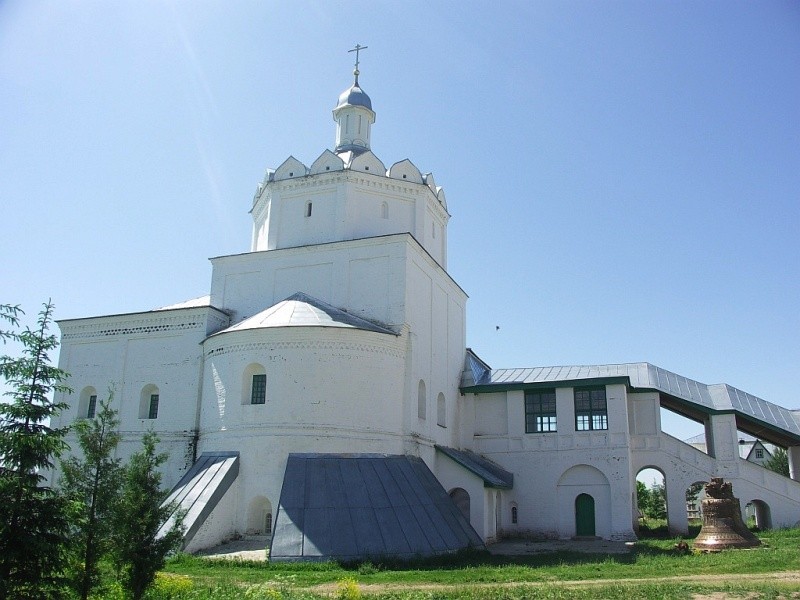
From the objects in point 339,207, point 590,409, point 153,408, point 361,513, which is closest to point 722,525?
point 590,409

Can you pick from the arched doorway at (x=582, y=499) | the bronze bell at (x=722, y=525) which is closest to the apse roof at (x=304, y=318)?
the arched doorway at (x=582, y=499)

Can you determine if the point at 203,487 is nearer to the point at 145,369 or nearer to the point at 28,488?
the point at 145,369

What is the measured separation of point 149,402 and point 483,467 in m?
12.5

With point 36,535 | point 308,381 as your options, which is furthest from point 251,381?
point 36,535

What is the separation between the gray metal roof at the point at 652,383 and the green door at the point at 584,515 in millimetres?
4426

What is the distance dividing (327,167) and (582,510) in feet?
52.5

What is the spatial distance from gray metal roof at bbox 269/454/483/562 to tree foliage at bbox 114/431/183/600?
584 centimetres

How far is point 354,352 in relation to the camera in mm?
21469

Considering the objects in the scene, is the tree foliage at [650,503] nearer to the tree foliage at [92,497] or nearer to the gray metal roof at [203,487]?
the gray metal roof at [203,487]

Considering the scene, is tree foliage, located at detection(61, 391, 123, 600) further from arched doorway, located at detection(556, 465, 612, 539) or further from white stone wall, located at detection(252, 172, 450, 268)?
arched doorway, located at detection(556, 465, 612, 539)

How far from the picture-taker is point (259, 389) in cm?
2153

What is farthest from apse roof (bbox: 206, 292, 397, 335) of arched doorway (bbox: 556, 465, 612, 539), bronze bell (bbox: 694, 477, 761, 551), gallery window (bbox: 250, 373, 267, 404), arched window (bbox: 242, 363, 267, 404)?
bronze bell (bbox: 694, 477, 761, 551)

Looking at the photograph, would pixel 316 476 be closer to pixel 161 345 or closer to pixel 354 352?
pixel 354 352

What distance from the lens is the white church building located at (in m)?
19.9
